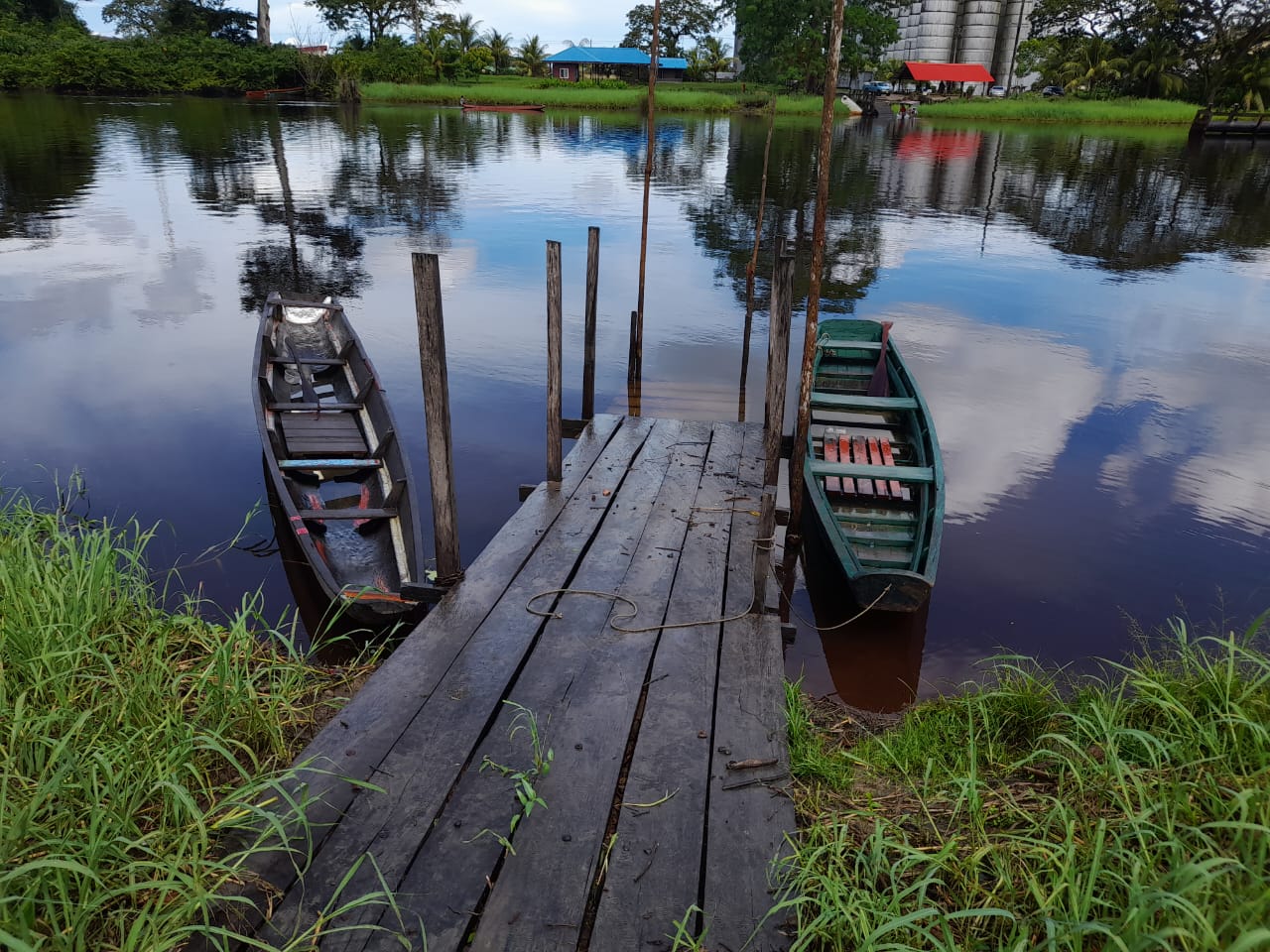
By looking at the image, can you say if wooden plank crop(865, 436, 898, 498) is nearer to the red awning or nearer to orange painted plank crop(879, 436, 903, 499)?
orange painted plank crop(879, 436, 903, 499)

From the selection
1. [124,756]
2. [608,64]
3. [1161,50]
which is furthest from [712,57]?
[124,756]

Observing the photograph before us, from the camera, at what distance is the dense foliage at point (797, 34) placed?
56375 millimetres

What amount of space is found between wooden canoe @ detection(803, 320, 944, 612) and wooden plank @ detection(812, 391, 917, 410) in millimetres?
11

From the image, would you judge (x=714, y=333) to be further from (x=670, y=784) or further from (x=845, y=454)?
(x=670, y=784)

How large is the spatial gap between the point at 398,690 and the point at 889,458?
5.84 metres

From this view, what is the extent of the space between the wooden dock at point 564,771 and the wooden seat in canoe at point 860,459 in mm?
2183

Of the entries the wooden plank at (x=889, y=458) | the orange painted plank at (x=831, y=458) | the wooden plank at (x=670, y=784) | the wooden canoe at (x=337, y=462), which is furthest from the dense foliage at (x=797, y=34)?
the wooden plank at (x=670, y=784)

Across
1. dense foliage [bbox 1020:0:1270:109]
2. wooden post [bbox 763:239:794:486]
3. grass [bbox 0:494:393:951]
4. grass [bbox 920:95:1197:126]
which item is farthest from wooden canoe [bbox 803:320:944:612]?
dense foliage [bbox 1020:0:1270:109]

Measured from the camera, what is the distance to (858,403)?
8320 millimetres

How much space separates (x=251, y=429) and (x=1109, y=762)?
10.4m

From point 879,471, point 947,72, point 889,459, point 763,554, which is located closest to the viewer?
point 763,554

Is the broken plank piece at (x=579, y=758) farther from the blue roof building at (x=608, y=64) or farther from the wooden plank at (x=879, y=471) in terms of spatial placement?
the blue roof building at (x=608, y=64)

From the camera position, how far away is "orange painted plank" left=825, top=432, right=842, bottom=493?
294 inches

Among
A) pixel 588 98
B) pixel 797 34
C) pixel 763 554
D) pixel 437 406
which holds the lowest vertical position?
pixel 763 554
